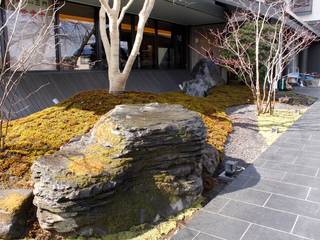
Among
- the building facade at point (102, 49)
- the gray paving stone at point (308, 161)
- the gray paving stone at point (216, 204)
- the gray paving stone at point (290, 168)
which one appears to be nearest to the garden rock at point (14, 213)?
the gray paving stone at point (216, 204)

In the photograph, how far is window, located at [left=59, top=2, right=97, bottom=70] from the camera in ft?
27.5

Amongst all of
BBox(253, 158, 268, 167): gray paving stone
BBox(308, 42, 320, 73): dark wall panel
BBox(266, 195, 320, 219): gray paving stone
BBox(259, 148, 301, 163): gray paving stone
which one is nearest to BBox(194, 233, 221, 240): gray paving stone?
BBox(266, 195, 320, 219): gray paving stone

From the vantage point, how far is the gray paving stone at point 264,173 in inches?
167

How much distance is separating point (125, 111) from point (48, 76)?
4782 millimetres

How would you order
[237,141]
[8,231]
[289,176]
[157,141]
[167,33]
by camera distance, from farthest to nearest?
1. [167,33]
2. [237,141]
3. [289,176]
4. [157,141]
5. [8,231]

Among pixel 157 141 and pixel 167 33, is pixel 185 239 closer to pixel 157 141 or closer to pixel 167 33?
pixel 157 141

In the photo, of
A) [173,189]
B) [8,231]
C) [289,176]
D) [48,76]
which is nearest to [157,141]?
[173,189]

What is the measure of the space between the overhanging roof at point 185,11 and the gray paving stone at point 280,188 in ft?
20.5

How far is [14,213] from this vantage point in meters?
2.86

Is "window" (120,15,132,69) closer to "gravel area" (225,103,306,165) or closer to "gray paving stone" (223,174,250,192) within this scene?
"gravel area" (225,103,306,165)

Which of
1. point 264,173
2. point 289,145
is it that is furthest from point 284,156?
point 264,173

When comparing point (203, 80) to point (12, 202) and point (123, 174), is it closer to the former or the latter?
point (123, 174)

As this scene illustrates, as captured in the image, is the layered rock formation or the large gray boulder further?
the large gray boulder

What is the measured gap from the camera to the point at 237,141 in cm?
572
